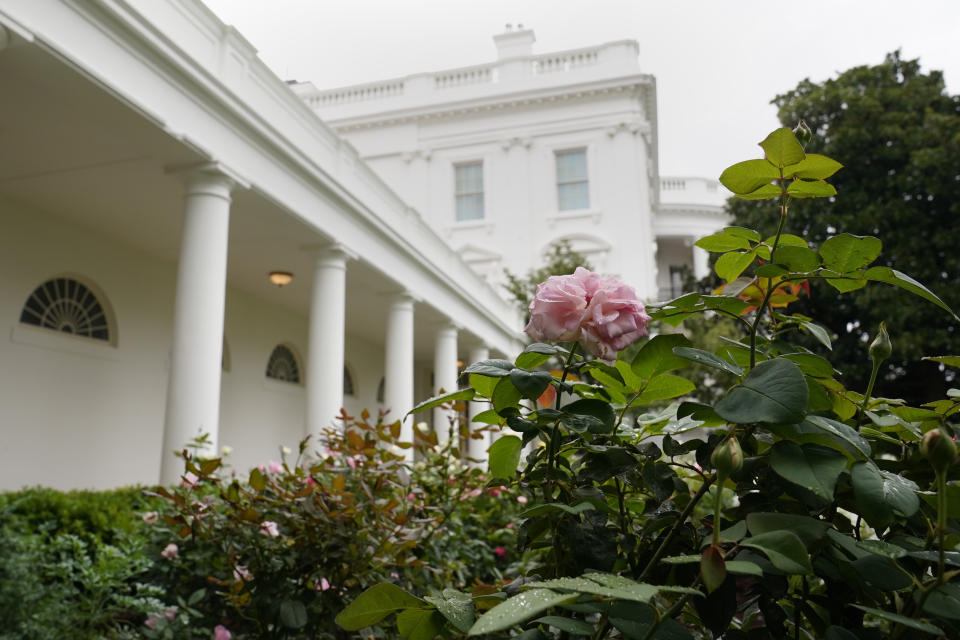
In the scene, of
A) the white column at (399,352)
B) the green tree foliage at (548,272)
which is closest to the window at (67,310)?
the white column at (399,352)

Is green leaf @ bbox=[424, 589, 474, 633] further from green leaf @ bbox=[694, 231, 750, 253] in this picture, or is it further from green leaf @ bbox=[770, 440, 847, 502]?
green leaf @ bbox=[694, 231, 750, 253]

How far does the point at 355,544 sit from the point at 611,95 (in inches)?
848

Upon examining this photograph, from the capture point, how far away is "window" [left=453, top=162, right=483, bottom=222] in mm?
22984

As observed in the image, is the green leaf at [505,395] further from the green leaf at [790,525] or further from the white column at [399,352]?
the white column at [399,352]

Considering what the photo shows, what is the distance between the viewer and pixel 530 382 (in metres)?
1.12

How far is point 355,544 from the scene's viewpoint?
2.54 m

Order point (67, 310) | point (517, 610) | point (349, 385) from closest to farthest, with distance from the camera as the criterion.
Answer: point (517, 610) → point (67, 310) → point (349, 385)

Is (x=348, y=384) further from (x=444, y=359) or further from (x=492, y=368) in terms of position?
(x=492, y=368)

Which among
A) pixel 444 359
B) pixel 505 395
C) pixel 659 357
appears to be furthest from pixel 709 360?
pixel 444 359

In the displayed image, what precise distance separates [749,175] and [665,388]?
412 mm

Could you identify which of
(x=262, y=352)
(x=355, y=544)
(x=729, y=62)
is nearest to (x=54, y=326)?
(x=262, y=352)

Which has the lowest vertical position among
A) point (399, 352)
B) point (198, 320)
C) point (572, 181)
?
point (198, 320)

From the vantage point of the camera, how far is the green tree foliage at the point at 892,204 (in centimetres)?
1364

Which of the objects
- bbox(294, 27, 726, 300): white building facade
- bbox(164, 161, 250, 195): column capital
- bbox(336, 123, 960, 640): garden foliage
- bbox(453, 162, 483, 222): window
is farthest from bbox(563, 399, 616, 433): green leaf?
bbox(453, 162, 483, 222): window
